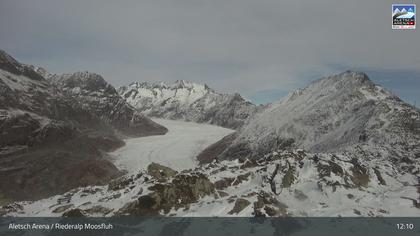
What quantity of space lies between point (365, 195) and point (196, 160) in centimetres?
5851

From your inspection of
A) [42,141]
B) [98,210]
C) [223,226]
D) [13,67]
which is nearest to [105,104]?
[13,67]

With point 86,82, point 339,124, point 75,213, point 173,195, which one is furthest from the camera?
point 86,82

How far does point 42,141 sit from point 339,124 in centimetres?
5552

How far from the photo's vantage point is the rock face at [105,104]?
13575 centimetres

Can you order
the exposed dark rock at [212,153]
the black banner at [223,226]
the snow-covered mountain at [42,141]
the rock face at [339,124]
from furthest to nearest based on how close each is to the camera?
1. the exposed dark rock at [212,153]
2. the snow-covered mountain at [42,141]
3. the rock face at [339,124]
4. the black banner at [223,226]

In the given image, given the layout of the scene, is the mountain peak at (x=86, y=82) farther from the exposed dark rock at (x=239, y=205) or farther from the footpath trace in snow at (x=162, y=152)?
the exposed dark rock at (x=239, y=205)

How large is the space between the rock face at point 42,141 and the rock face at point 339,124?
26080 mm

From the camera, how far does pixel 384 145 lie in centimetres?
4294

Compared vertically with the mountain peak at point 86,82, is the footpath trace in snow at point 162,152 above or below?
below

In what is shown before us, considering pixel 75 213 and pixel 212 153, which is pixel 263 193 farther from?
pixel 212 153

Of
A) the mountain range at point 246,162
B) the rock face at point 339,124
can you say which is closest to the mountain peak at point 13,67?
the mountain range at point 246,162

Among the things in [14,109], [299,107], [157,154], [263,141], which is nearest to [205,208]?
[263,141]

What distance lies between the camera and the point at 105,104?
5546 inches

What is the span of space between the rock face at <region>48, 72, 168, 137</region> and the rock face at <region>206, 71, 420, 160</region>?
57.7 meters
